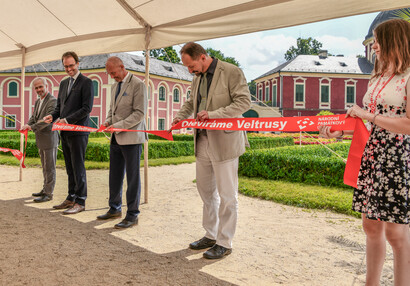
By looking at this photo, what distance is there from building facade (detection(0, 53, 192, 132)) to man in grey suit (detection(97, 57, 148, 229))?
25.7m

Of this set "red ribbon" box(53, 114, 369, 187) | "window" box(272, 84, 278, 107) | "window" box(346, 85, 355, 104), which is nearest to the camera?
"red ribbon" box(53, 114, 369, 187)

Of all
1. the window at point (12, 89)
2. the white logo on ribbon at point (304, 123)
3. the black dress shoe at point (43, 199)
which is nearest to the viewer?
the white logo on ribbon at point (304, 123)

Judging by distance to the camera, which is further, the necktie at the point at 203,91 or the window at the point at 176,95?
the window at the point at 176,95

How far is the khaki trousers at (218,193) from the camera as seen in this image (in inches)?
133

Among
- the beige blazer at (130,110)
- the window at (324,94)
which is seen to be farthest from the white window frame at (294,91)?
the beige blazer at (130,110)

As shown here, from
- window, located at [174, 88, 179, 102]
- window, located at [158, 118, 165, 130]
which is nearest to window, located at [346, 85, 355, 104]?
window, located at [174, 88, 179, 102]

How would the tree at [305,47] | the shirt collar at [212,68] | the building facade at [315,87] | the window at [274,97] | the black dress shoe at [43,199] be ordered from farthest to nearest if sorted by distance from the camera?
the tree at [305,47] → the window at [274,97] → the building facade at [315,87] → the black dress shoe at [43,199] → the shirt collar at [212,68]

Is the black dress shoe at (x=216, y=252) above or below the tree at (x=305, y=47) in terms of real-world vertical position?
below

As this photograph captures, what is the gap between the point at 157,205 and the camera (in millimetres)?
5715

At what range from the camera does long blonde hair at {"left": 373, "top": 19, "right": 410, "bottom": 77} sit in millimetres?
2049

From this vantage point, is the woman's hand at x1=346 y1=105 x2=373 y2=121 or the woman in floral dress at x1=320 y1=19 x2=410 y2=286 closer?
the woman in floral dress at x1=320 y1=19 x2=410 y2=286

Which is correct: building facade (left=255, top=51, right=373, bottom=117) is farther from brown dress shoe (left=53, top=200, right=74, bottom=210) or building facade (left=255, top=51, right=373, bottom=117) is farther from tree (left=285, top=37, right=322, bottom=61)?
brown dress shoe (left=53, top=200, right=74, bottom=210)

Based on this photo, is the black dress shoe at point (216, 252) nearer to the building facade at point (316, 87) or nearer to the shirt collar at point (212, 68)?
the shirt collar at point (212, 68)

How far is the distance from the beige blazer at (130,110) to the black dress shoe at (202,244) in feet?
5.16
